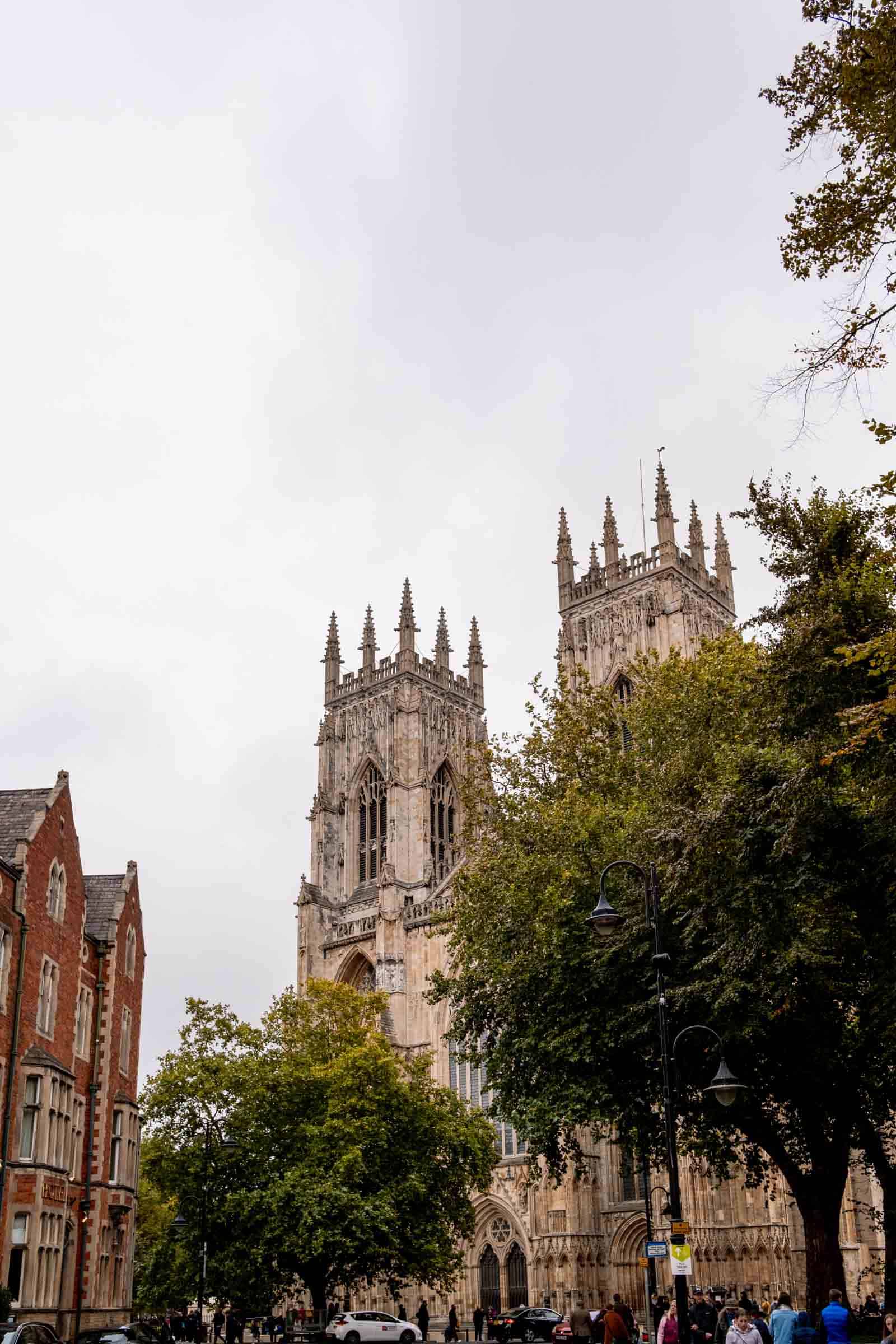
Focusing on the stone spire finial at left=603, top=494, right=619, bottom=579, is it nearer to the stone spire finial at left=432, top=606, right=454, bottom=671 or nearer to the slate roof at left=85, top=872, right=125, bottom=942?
the stone spire finial at left=432, top=606, right=454, bottom=671

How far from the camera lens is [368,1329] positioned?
35812 millimetres

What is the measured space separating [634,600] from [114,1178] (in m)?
42.3

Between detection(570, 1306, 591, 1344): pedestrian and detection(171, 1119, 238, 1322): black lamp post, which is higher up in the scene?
detection(171, 1119, 238, 1322): black lamp post

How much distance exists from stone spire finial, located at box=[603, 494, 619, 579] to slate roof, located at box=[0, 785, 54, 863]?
4341 cm

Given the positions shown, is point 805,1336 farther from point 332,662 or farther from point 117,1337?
point 332,662

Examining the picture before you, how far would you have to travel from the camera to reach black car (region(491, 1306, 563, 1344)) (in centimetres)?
3981

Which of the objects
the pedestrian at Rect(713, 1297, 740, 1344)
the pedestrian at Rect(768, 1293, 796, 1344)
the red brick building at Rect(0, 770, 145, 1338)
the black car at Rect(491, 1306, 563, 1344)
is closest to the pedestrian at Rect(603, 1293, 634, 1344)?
the pedestrian at Rect(768, 1293, 796, 1344)

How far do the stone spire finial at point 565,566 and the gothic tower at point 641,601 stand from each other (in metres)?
0.04

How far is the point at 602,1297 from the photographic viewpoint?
50.8 m

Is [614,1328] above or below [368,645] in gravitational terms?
below

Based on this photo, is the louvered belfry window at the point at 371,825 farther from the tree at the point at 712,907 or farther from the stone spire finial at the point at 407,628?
the tree at the point at 712,907

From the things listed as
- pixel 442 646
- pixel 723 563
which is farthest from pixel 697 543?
pixel 442 646

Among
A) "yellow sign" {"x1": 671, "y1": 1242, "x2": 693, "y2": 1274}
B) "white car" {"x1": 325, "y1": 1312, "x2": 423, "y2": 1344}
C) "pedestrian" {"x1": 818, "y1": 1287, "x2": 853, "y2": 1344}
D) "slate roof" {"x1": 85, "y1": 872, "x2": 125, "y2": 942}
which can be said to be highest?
"slate roof" {"x1": 85, "y1": 872, "x2": 125, "y2": 942}

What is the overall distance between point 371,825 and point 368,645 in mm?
11685
